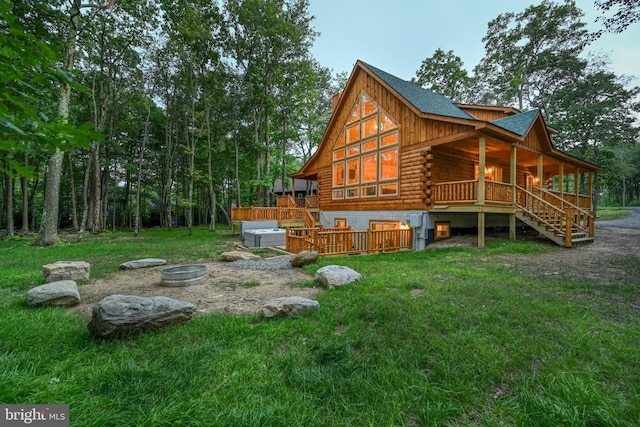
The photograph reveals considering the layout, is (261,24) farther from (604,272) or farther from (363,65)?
(604,272)

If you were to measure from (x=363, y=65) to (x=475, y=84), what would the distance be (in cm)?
1624

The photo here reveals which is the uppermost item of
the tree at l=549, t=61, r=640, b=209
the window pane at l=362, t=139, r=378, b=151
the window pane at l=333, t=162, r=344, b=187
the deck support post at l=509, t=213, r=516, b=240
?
the tree at l=549, t=61, r=640, b=209

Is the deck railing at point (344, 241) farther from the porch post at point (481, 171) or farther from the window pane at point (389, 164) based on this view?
the window pane at point (389, 164)

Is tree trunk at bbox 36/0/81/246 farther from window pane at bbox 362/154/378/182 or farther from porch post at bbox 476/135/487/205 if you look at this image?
porch post at bbox 476/135/487/205

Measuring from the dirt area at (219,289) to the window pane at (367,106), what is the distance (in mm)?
9747

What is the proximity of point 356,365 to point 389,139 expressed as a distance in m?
11.2

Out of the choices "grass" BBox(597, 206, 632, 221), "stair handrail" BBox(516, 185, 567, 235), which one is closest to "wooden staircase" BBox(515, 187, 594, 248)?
"stair handrail" BBox(516, 185, 567, 235)

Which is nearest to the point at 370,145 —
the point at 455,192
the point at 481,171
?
the point at 455,192

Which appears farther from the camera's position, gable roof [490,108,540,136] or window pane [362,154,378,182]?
window pane [362,154,378,182]

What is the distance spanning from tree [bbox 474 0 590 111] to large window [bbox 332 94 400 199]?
15624mm

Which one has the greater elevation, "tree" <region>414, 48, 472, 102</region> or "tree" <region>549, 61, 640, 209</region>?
"tree" <region>414, 48, 472, 102</region>

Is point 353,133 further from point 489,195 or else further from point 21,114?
point 21,114

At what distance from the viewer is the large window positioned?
1190 cm

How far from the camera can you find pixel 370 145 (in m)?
12.9
